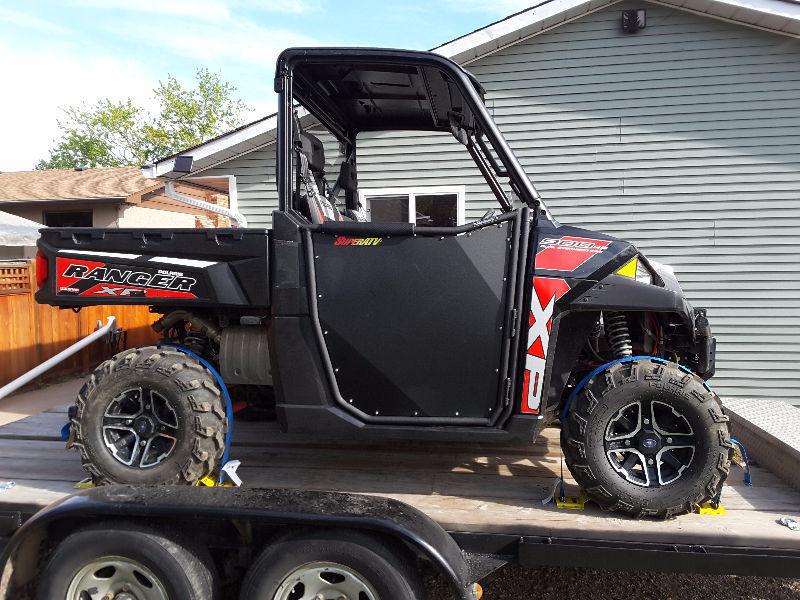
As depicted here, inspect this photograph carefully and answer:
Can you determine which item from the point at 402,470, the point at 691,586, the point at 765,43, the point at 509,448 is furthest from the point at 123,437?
the point at 765,43

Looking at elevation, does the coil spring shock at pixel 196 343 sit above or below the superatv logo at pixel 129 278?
below

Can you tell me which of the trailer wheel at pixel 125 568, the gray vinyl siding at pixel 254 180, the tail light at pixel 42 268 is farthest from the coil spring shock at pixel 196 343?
the gray vinyl siding at pixel 254 180

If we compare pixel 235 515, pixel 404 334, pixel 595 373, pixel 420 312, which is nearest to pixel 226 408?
pixel 235 515

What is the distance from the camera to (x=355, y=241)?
2.76m

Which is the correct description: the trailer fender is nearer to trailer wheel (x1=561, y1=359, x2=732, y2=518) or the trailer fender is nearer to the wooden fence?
trailer wheel (x1=561, y1=359, x2=732, y2=518)

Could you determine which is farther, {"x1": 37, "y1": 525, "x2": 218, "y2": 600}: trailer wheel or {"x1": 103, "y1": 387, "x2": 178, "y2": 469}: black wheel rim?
{"x1": 103, "y1": 387, "x2": 178, "y2": 469}: black wheel rim

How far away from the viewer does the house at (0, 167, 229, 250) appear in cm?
1850

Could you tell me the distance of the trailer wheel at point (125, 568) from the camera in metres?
2.36

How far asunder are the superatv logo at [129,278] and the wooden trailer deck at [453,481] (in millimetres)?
1035

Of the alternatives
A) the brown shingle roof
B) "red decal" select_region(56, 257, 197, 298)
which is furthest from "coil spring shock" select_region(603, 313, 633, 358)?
the brown shingle roof

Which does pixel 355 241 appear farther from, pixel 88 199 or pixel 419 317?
pixel 88 199

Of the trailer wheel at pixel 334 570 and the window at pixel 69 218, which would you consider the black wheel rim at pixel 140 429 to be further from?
the window at pixel 69 218

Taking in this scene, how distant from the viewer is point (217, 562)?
8.43ft

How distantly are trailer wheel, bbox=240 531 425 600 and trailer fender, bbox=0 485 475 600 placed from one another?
0.06 meters
